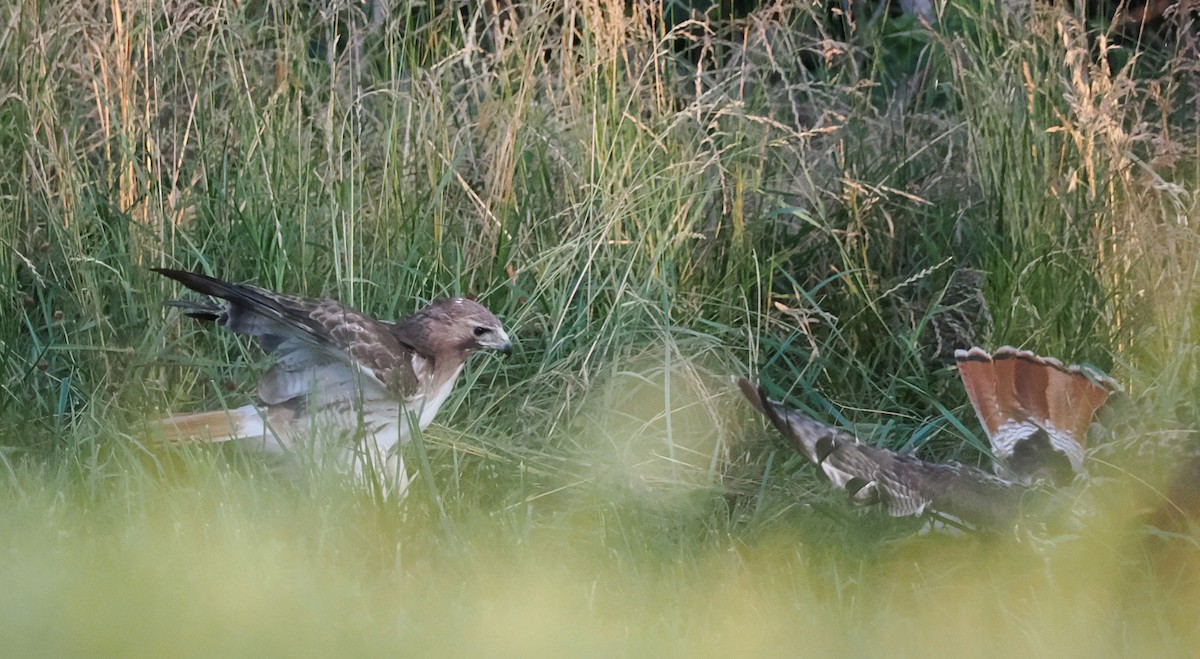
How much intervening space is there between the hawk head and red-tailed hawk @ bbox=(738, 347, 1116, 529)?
2.60 feet

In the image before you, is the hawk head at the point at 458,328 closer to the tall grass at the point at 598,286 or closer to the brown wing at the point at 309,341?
the brown wing at the point at 309,341

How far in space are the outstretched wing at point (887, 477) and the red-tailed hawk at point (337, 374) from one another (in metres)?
0.85

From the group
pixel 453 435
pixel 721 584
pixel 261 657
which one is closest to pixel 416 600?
pixel 261 657

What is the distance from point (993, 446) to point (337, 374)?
166cm

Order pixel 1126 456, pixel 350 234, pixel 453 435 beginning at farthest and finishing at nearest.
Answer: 1. pixel 350 234
2. pixel 453 435
3. pixel 1126 456

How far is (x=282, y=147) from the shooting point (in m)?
4.76

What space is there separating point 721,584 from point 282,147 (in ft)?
7.38

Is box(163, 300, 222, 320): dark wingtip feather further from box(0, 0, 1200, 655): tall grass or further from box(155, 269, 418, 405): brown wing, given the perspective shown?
box(0, 0, 1200, 655): tall grass

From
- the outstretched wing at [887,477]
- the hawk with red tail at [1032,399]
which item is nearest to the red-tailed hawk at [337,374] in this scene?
the outstretched wing at [887,477]

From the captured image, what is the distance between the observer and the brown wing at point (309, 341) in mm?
3650

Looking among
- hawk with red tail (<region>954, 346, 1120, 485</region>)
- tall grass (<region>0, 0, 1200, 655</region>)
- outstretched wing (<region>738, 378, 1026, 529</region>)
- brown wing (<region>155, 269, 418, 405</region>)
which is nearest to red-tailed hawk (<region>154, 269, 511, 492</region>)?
brown wing (<region>155, 269, 418, 405</region>)

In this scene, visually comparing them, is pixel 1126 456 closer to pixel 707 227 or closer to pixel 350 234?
pixel 707 227

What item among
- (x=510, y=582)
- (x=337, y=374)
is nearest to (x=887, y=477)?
(x=510, y=582)

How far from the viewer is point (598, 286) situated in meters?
4.52
